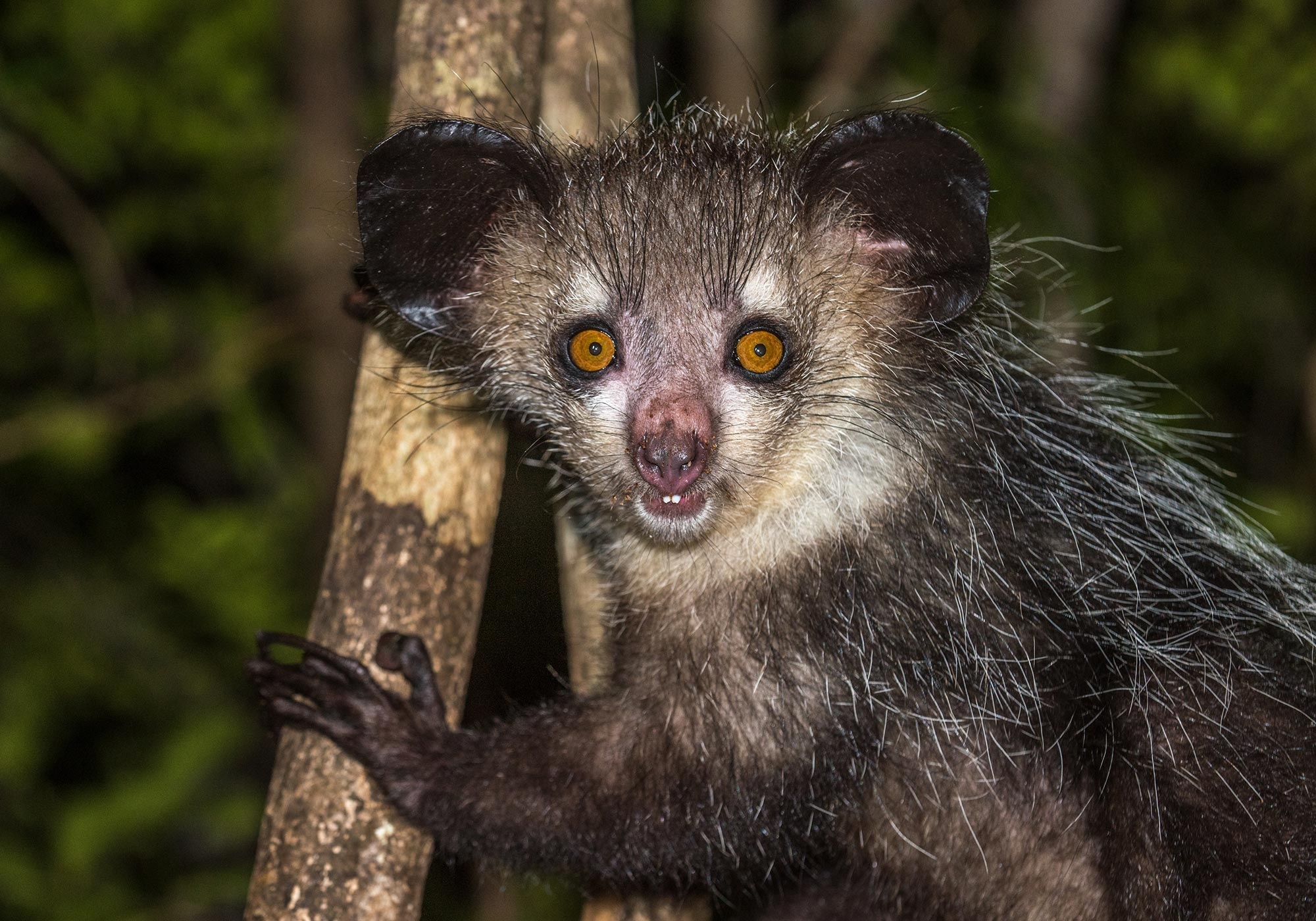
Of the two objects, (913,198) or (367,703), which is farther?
(367,703)

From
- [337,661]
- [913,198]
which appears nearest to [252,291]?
[337,661]

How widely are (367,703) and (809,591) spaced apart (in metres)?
1.01

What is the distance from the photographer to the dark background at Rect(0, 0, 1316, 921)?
542 centimetres

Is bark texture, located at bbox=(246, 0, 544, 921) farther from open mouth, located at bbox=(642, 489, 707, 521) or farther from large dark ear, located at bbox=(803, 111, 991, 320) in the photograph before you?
large dark ear, located at bbox=(803, 111, 991, 320)

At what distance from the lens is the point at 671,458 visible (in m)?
2.55

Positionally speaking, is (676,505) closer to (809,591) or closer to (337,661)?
(809,591)

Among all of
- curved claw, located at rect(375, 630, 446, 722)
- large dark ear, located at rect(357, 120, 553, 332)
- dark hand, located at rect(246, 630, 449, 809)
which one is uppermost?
large dark ear, located at rect(357, 120, 553, 332)

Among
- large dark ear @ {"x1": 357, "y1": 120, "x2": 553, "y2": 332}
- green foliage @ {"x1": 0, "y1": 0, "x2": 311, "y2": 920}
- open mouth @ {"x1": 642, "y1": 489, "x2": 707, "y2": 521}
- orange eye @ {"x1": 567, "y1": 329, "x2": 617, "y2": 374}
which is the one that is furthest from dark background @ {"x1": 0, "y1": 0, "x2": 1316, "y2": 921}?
open mouth @ {"x1": 642, "y1": 489, "x2": 707, "y2": 521}

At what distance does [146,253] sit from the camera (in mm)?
7750

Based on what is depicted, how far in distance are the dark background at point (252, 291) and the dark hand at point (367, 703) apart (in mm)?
1625

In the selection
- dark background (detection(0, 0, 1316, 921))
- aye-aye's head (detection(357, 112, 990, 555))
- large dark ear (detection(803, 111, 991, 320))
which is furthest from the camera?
dark background (detection(0, 0, 1316, 921))

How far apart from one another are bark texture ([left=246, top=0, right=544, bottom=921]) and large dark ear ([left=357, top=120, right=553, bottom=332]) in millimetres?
154

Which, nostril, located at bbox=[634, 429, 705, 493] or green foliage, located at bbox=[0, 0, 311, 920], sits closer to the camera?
nostril, located at bbox=[634, 429, 705, 493]

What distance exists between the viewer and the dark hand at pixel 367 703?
8.98ft
